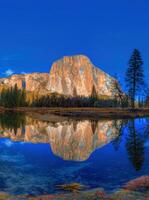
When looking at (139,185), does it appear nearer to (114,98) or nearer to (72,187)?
(72,187)

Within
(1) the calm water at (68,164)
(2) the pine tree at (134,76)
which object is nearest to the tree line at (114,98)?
(2) the pine tree at (134,76)

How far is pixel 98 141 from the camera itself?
1117 inches

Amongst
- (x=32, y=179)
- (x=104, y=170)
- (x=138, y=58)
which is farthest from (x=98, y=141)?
(x=138, y=58)

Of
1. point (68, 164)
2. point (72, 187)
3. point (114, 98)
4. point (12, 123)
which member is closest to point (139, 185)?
point (72, 187)

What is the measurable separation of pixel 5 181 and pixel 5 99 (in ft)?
491

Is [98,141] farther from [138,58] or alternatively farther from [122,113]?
[138,58]

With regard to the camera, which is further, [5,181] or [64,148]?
[64,148]

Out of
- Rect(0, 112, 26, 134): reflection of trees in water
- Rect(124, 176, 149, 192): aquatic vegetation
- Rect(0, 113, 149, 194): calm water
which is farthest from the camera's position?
Rect(0, 112, 26, 134): reflection of trees in water

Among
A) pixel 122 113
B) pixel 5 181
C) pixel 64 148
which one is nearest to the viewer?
pixel 5 181

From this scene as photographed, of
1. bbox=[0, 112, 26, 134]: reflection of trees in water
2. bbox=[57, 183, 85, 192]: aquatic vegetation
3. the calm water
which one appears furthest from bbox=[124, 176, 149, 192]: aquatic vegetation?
bbox=[0, 112, 26, 134]: reflection of trees in water

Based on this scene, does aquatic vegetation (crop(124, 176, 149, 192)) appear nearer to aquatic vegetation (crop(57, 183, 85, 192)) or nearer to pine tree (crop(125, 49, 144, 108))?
aquatic vegetation (crop(57, 183, 85, 192))

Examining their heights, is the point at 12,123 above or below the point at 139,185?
above

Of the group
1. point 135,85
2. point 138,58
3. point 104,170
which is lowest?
point 104,170

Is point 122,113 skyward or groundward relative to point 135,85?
groundward
